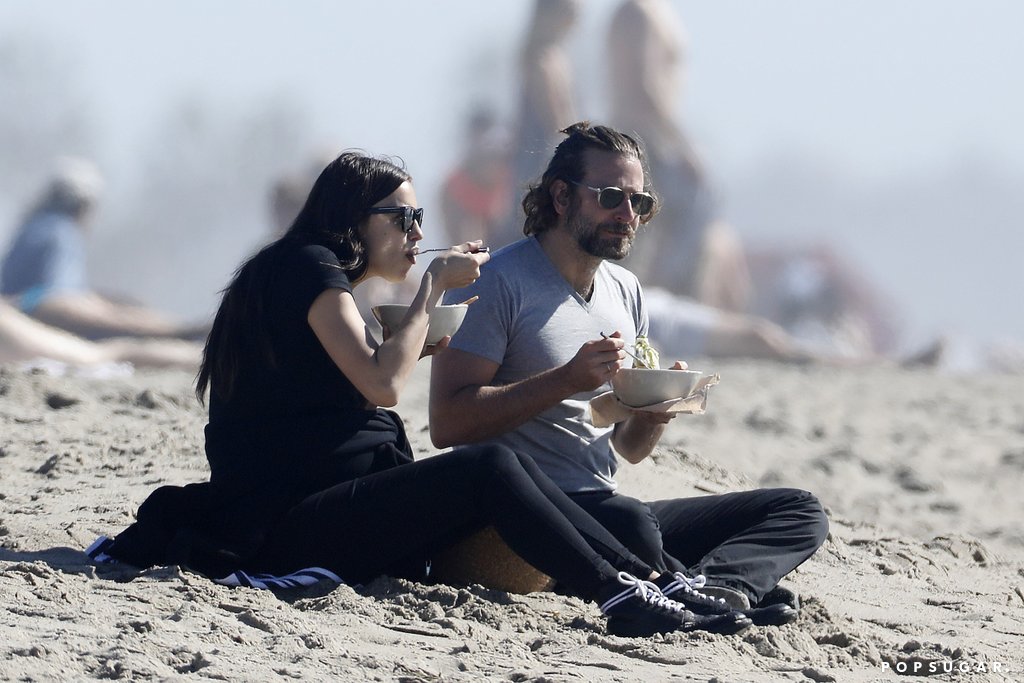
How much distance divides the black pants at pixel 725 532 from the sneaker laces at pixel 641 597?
0.73 ft

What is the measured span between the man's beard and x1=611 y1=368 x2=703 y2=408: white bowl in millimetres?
401

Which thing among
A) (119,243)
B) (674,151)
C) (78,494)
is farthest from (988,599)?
(119,243)

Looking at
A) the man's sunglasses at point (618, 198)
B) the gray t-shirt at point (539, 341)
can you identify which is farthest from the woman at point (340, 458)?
the man's sunglasses at point (618, 198)

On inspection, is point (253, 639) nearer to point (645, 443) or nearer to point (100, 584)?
point (100, 584)

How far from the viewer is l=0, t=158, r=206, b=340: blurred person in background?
926 centimetres

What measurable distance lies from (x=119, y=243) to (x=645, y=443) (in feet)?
85.9

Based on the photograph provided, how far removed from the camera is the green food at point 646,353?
389cm

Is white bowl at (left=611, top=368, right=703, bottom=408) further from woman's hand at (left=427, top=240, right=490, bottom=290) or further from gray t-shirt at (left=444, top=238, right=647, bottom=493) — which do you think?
woman's hand at (left=427, top=240, right=490, bottom=290)

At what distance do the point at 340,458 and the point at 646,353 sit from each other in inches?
32.2

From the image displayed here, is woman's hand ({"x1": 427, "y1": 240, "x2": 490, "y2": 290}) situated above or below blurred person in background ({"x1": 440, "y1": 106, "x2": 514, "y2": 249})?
above

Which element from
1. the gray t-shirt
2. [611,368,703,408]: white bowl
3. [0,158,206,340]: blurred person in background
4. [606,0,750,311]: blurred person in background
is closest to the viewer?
[611,368,703,408]: white bowl

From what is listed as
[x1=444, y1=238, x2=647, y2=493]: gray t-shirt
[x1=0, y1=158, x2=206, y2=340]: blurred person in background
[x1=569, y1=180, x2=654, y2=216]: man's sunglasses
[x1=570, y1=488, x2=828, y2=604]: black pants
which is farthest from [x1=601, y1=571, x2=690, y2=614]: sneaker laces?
[x1=0, y1=158, x2=206, y2=340]: blurred person in background

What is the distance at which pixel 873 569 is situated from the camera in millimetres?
4848

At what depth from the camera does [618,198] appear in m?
4.02
